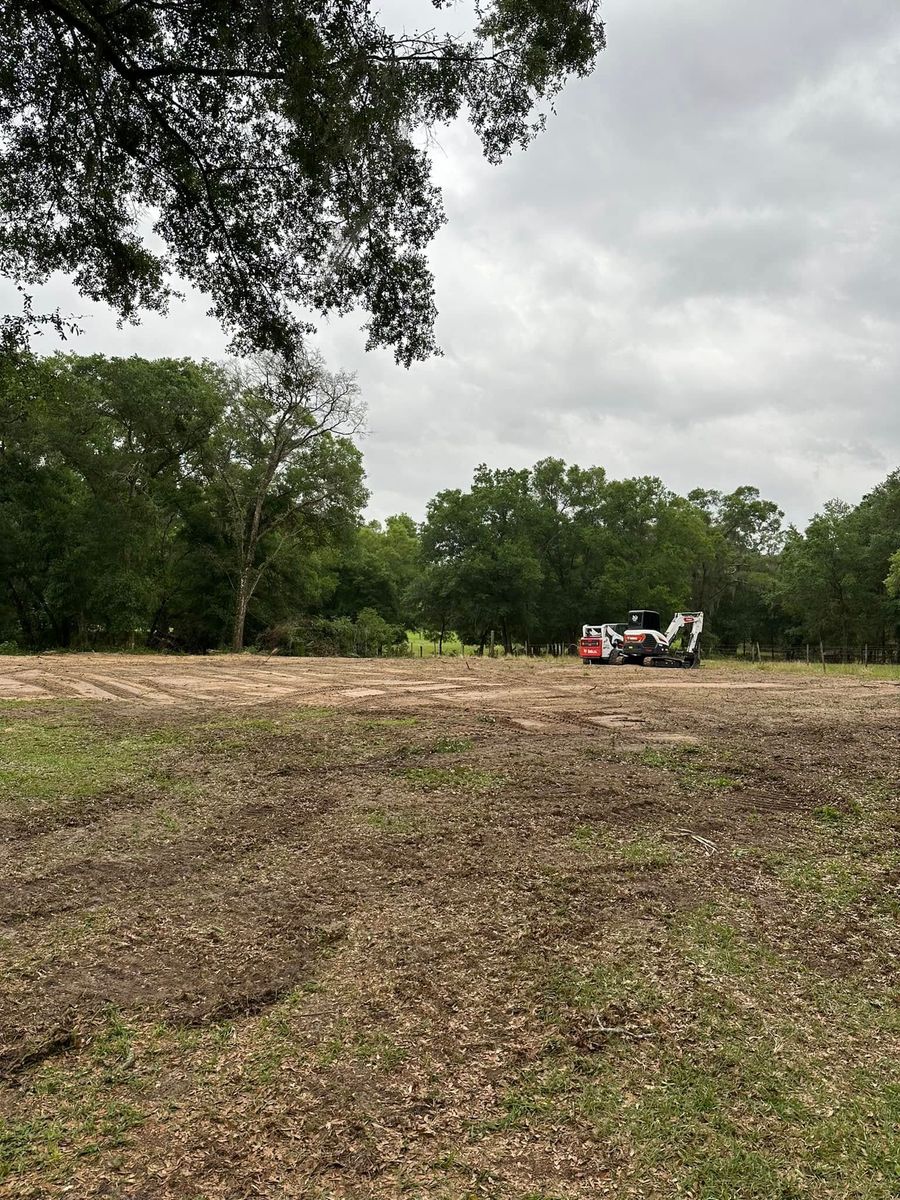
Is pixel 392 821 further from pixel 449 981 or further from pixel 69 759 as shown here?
pixel 69 759

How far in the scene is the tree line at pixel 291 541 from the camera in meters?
25.9

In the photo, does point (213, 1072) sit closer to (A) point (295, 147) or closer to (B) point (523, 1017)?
(B) point (523, 1017)

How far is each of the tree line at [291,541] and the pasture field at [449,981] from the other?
220 inches

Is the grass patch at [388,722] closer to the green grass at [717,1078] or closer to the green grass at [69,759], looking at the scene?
the green grass at [69,759]

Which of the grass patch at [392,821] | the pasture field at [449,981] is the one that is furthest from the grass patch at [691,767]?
the grass patch at [392,821]

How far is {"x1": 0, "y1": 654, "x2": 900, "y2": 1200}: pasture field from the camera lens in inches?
70.2

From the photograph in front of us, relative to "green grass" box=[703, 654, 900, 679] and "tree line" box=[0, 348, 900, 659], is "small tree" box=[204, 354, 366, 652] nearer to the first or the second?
"tree line" box=[0, 348, 900, 659]

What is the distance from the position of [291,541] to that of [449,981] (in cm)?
3001

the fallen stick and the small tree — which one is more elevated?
the small tree

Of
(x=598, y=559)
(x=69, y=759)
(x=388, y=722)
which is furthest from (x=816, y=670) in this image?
(x=69, y=759)

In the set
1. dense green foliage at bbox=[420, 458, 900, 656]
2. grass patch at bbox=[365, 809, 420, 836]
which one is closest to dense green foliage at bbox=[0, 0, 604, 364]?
grass patch at bbox=[365, 809, 420, 836]

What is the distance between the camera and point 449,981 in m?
2.59

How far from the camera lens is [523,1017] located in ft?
7.77

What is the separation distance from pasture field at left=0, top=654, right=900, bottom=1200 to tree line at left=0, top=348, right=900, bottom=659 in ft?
18.3
